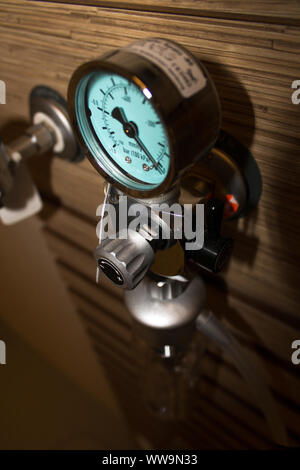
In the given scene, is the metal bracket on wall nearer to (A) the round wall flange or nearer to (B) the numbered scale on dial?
(A) the round wall flange

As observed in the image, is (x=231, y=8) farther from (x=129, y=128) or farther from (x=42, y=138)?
(x=42, y=138)

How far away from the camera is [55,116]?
2.10 ft

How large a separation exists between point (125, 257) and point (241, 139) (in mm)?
203

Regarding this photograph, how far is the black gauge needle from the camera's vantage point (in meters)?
0.35

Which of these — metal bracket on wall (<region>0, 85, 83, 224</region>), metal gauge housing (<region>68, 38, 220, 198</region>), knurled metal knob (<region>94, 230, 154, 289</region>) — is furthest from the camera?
metal bracket on wall (<region>0, 85, 83, 224</region>)

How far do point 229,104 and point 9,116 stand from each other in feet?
1.63

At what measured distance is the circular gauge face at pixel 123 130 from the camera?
0.33m

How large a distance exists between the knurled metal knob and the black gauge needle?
9 centimetres

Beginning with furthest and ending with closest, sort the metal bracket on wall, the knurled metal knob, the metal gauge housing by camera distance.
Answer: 1. the metal bracket on wall
2. the knurled metal knob
3. the metal gauge housing

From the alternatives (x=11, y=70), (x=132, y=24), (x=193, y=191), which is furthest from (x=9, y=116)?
(x=193, y=191)

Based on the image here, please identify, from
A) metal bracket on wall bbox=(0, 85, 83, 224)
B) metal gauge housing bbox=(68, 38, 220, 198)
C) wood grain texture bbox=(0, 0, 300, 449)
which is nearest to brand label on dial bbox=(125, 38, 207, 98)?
metal gauge housing bbox=(68, 38, 220, 198)

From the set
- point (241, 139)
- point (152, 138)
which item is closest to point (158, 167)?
point (152, 138)

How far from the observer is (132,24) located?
46 cm

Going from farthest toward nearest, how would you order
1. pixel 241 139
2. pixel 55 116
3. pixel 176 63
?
pixel 55 116, pixel 241 139, pixel 176 63
